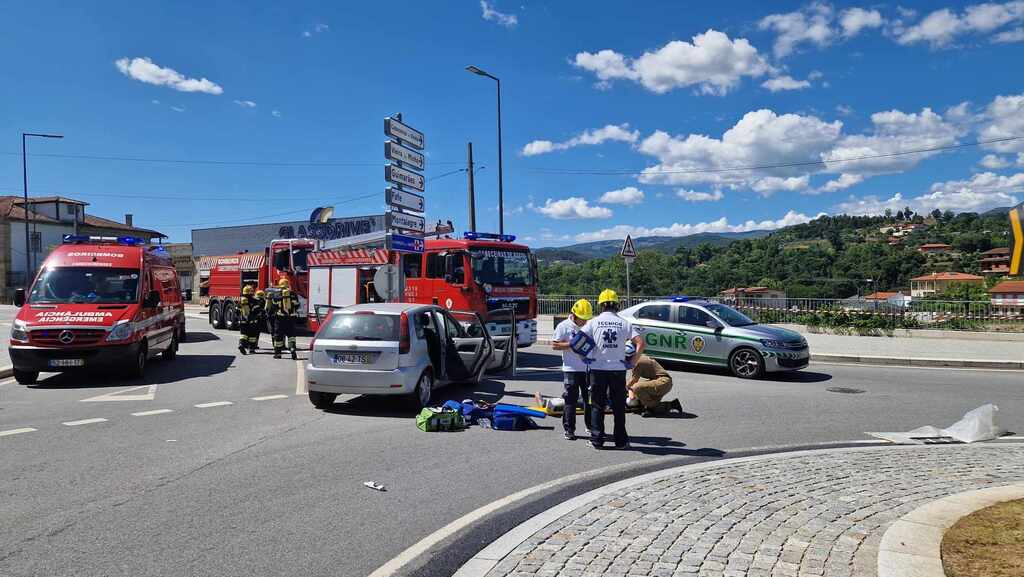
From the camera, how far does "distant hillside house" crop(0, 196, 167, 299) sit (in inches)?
2388

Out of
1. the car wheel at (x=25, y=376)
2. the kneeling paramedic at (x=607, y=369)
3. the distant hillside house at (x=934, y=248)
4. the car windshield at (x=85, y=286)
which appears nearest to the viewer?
the kneeling paramedic at (x=607, y=369)

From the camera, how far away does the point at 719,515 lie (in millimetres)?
4879

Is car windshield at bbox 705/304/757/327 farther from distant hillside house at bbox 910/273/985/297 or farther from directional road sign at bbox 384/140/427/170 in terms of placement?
distant hillside house at bbox 910/273/985/297

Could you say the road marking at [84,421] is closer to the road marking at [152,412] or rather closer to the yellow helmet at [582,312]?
the road marking at [152,412]

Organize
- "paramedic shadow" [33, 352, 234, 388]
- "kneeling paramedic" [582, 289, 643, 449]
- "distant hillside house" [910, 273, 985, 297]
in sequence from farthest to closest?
"distant hillside house" [910, 273, 985, 297], "paramedic shadow" [33, 352, 234, 388], "kneeling paramedic" [582, 289, 643, 449]

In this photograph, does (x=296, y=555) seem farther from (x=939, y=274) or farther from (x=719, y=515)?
(x=939, y=274)

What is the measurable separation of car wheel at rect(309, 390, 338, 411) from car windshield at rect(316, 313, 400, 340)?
0.81 meters

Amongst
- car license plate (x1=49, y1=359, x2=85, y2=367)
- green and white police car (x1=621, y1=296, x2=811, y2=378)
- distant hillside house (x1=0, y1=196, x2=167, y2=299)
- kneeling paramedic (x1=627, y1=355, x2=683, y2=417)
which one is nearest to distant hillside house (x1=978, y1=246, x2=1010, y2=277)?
kneeling paramedic (x1=627, y1=355, x2=683, y2=417)

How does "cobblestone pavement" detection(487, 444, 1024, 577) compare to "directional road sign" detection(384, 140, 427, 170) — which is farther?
"directional road sign" detection(384, 140, 427, 170)

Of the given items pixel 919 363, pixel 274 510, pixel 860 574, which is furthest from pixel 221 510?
pixel 919 363

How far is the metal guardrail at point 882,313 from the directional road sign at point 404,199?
7.28m

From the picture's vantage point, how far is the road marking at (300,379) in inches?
440

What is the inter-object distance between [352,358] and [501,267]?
644 centimetres

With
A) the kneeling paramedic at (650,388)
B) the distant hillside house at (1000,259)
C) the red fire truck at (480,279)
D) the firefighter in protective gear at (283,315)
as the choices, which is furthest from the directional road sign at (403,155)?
the distant hillside house at (1000,259)
